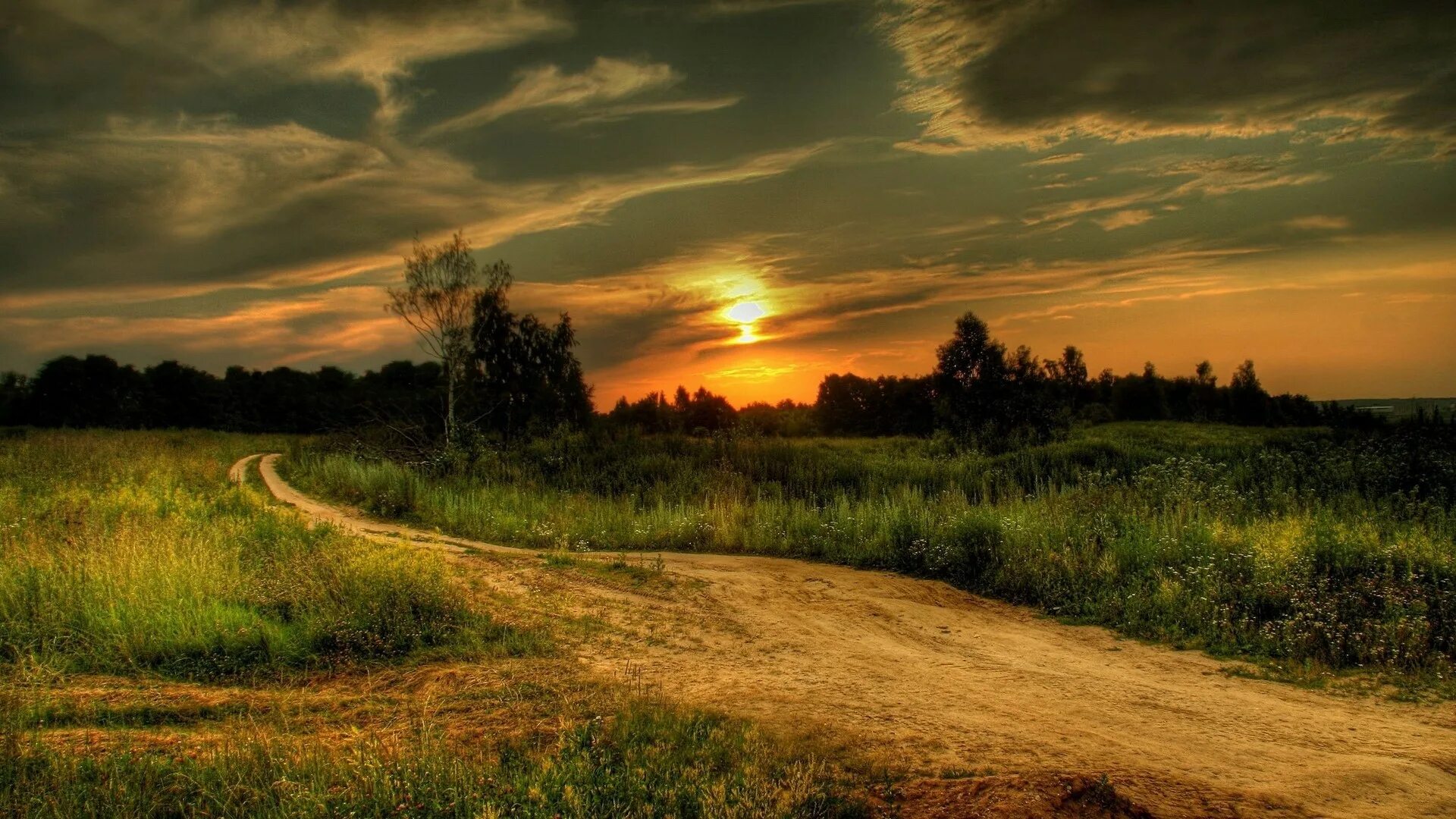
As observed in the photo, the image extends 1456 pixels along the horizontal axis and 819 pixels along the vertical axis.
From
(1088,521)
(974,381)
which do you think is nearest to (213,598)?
(1088,521)

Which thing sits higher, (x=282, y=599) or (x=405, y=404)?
(x=405, y=404)

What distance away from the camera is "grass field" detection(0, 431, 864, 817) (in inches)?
194

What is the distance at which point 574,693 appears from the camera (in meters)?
6.86

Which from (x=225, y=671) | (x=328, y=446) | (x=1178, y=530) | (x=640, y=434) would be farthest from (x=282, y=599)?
(x=328, y=446)

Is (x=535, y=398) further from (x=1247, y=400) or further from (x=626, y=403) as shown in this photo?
(x=1247, y=400)

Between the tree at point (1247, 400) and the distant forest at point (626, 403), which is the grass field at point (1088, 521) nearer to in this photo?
the distant forest at point (626, 403)

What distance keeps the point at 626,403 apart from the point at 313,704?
4849 centimetres

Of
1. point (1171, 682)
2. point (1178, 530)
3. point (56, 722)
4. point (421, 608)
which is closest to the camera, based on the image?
point (56, 722)

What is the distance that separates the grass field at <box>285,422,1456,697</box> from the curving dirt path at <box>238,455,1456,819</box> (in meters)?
1.07

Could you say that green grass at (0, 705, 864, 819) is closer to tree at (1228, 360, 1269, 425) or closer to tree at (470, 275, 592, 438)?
tree at (470, 275, 592, 438)

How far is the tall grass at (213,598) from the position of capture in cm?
826

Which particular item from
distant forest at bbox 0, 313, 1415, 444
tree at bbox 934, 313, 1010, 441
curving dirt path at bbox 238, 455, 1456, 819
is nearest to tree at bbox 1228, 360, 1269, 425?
distant forest at bbox 0, 313, 1415, 444

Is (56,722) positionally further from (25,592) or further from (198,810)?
(25,592)

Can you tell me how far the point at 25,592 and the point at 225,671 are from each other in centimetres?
380
